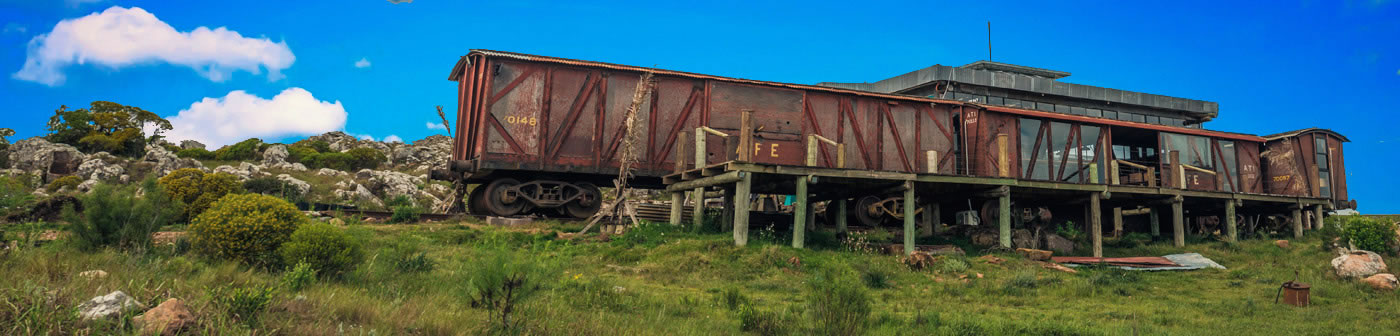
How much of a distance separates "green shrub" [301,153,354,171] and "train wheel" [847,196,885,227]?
1197 inches

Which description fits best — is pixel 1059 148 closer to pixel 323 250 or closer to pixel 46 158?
pixel 323 250

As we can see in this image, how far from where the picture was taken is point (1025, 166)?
2031 centimetres

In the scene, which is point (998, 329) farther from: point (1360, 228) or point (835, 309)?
point (1360, 228)

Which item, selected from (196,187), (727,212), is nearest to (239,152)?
(196,187)

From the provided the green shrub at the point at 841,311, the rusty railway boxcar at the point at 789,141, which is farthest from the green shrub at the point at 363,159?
the green shrub at the point at 841,311

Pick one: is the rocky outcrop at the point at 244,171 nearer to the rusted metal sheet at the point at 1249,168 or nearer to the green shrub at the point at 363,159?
the green shrub at the point at 363,159

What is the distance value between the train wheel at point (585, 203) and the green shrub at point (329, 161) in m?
26.5

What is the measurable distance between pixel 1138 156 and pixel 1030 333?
1885cm

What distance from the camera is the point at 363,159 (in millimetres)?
41500

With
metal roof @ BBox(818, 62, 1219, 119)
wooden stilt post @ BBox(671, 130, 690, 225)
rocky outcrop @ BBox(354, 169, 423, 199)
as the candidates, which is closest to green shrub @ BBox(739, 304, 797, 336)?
wooden stilt post @ BBox(671, 130, 690, 225)

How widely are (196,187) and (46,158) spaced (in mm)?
23649

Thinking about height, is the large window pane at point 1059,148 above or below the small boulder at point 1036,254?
above

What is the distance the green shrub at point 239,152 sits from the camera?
39938 millimetres

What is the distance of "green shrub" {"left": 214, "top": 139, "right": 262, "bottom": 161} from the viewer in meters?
39.9
